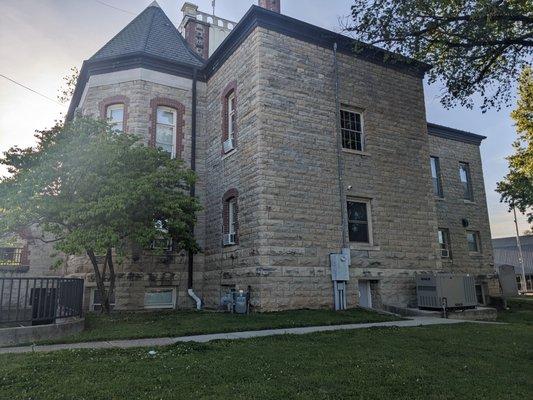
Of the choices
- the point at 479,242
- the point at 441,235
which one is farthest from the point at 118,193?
the point at 479,242

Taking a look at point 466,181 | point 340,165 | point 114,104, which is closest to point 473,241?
point 466,181

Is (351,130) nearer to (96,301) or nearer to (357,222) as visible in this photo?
(357,222)

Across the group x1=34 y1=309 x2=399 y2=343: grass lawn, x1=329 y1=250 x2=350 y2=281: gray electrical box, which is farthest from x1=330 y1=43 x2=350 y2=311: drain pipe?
x1=34 y1=309 x2=399 y2=343: grass lawn

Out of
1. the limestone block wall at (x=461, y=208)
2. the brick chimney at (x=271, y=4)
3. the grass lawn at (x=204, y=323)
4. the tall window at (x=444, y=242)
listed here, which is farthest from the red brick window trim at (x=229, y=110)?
the tall window at (x=444, y=242)

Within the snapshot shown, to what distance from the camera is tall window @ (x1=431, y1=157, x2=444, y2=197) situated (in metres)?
22.4

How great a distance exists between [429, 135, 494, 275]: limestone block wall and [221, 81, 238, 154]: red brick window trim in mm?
12498

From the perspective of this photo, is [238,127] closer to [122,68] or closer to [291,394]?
[122,68]

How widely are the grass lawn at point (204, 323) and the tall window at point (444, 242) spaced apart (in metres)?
11.2

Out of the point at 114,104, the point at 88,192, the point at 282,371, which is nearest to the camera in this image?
the point at 282,371

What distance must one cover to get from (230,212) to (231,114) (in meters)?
3.76

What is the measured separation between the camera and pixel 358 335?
27.5ft

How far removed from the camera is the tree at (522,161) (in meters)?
22.8

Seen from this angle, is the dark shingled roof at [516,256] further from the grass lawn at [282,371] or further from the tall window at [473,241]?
the grass lawn at [282,371]

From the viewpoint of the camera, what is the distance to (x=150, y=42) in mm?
17906
